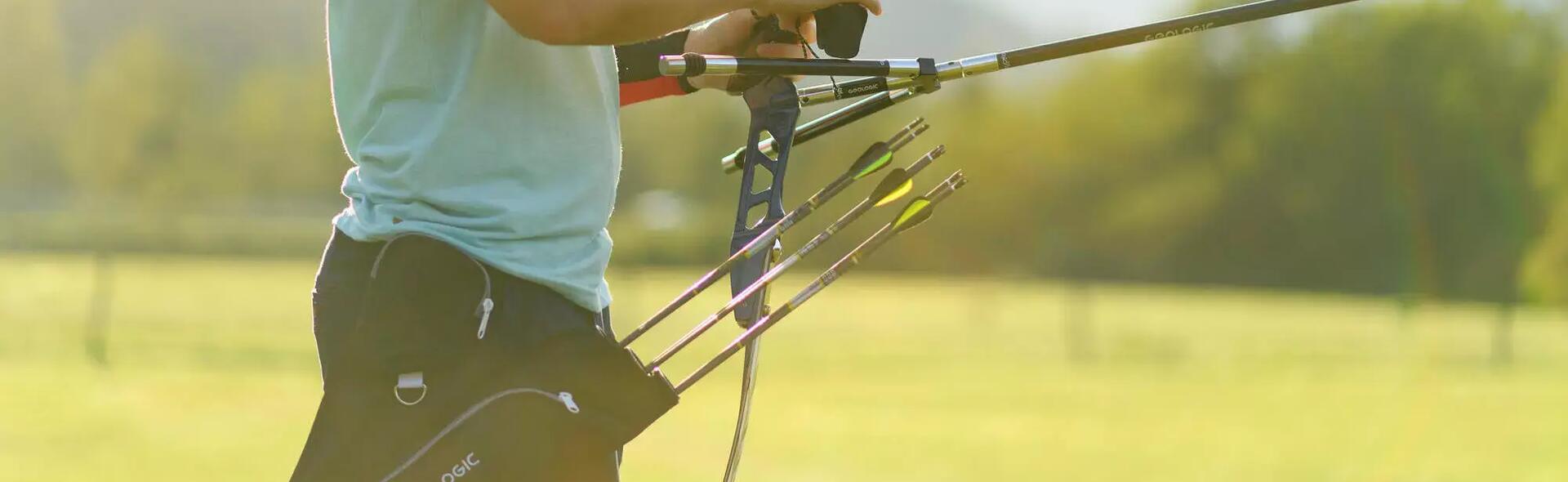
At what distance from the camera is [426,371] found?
74.2 inches

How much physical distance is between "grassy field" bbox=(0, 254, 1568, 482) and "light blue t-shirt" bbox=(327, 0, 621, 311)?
35.5 feet

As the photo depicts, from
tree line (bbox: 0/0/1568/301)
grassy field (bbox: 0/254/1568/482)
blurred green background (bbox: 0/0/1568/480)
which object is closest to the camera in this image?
grassy field (bbox: 0/254/1568/482)

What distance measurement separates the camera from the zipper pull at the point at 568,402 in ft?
6.25

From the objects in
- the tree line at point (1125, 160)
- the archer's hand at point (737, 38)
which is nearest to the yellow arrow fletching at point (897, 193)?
the archer's hand at point (737, 38)

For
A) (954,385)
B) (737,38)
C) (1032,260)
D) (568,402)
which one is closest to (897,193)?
(737,38)

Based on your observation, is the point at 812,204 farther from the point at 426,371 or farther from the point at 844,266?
the point at 426,371

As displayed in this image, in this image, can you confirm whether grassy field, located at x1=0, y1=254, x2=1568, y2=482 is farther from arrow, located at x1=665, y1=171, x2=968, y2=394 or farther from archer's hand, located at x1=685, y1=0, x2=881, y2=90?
arrow, located at x1=665, y1=171, x2=968, y2=394

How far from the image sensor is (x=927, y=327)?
4053 centimetres

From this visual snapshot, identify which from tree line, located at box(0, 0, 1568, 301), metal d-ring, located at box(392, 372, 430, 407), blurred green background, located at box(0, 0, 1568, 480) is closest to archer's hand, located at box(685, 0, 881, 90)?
metal d-ring, located at box(392, 372, 430, 407)

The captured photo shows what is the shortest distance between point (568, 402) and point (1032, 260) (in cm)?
4216

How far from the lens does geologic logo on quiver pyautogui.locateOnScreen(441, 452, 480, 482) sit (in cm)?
186

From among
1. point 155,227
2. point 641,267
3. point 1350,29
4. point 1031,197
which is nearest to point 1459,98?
point 1350,29

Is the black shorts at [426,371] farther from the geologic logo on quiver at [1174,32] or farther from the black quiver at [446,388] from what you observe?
the geologic logo on quiver at [1174,32]

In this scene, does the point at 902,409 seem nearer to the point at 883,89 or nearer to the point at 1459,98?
the point at 1459,98
